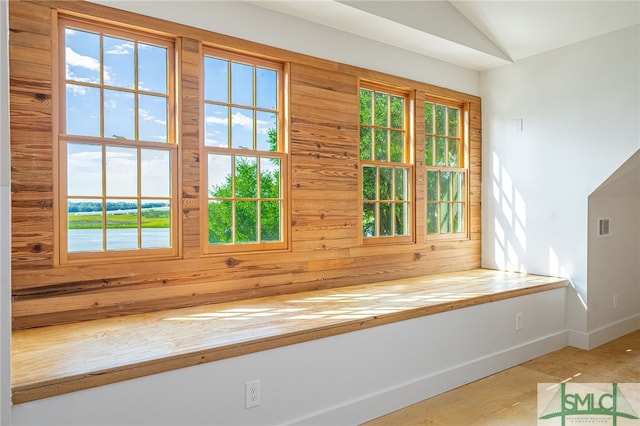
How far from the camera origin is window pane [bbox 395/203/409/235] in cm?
400

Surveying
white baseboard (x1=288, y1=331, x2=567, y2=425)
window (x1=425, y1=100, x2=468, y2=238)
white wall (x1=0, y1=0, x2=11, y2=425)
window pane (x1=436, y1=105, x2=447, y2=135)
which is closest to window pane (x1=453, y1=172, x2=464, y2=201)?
window (x1=425, y1=100, x2=468, y2=238)

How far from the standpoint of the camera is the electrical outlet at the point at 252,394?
2.15 metres

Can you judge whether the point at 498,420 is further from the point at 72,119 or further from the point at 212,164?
the point at 72,119

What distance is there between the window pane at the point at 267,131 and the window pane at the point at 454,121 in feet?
6.59

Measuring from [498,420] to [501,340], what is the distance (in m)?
0.95

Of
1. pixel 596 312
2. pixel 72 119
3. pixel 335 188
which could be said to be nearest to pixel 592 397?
pixel 596 312

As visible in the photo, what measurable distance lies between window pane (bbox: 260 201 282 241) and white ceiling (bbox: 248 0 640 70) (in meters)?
1.34

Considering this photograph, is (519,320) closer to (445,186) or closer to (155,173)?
(445,186)

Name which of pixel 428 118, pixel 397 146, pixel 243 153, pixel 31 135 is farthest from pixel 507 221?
pixel 31 135

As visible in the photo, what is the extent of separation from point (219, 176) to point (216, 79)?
24.9 inches

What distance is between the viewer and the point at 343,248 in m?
3.54

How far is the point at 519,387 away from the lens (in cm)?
304

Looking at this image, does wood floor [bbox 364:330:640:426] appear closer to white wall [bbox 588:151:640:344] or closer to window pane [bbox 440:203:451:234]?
white wall [bbox 588:151:640:344]

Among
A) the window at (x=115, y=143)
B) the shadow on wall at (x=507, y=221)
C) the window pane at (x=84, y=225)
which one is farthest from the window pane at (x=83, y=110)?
the shadow on wall at (x=507, y=221)
